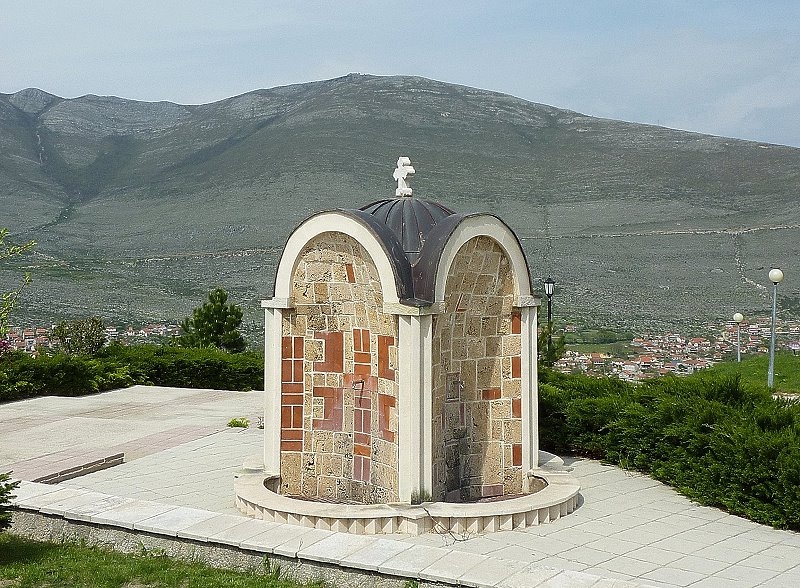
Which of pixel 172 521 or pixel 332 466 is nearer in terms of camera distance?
pixel 172 521

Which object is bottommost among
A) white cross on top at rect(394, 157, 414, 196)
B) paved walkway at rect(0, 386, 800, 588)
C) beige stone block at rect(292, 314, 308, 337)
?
paved walkway at rect(0, 386, 800, 588)

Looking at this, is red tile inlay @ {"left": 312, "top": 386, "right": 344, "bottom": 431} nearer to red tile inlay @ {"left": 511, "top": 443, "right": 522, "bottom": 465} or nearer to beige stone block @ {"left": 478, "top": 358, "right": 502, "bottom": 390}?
beige stone block @ {"left": 478, "top": 358, "right": 502, "bottom": 390}

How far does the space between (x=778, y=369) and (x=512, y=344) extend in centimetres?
1189

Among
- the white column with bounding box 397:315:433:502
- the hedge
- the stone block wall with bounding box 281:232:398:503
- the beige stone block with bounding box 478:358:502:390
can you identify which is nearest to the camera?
the white column with bounding box 397:315:433:502

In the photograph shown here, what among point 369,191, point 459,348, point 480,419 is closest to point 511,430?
point 480,419

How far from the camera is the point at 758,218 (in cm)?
3312

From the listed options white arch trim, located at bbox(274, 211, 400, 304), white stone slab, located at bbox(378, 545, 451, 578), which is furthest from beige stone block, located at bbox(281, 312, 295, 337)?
white stone slab, located at bbox(378, 545, 451, 578)

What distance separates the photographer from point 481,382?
832cm

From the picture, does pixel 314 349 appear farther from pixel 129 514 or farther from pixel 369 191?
pixel 369 191

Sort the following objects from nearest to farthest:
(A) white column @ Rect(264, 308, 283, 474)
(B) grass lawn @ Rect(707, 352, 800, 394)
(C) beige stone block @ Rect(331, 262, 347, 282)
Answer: (C) beige stone block @ Rect(331, 262, 347, 282) < (A) white column @ Rect(264, 308, 283, 474) < (B) grass lawn @ Rect(707, 352, 800, 394)

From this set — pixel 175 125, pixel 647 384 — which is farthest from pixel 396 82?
pixel 647 384

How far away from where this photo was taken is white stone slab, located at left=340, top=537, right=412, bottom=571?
5.68 meters

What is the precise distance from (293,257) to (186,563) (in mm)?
2973

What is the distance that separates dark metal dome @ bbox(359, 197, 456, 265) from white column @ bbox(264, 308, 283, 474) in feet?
4.43
